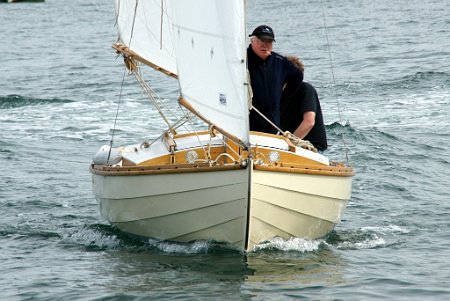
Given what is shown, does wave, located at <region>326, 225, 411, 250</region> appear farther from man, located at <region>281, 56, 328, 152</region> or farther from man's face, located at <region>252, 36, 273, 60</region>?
man's face, located at <region>252, 36, 273, 60</region>

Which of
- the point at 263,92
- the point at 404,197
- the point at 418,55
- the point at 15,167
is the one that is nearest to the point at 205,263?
the point at 263,92

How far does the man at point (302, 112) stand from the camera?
13.9 metres

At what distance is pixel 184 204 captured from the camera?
492 inches

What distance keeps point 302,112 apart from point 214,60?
247 centimetres

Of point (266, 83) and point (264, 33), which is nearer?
point (264, 33)

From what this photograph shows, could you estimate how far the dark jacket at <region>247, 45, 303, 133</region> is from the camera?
13234 mm

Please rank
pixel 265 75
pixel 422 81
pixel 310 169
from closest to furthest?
pixel 310 169 → pixel 265 75 → pixel 422 81

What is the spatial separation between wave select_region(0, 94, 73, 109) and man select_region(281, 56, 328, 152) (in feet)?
54.1

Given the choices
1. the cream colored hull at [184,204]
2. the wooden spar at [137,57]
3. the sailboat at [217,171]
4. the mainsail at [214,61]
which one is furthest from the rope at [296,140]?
the wooden spar at [137,57]

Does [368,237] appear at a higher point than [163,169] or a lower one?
lower

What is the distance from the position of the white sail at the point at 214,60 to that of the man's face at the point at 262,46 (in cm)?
117

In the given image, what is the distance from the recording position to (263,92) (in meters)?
13.2

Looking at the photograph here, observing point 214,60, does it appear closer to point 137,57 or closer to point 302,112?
point 302,112

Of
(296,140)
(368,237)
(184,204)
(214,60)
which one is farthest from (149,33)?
(368,237)
